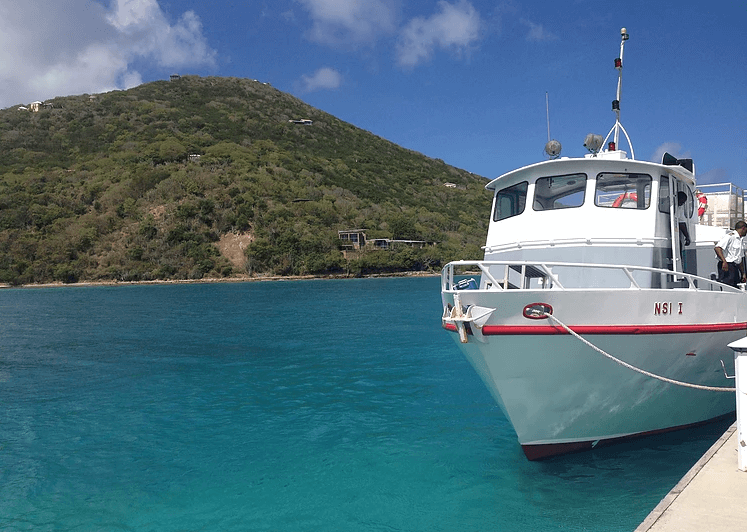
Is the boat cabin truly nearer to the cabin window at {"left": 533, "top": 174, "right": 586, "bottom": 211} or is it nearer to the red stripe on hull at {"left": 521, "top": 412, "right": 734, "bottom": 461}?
the cabin window at {"left": 533, "top": 174, "right": 586, "bottom": 211}

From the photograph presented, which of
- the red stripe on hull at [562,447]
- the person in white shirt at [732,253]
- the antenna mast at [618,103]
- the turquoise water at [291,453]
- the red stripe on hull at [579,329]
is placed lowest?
the turquoise water at [291,453]

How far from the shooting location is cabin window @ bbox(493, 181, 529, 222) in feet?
29.3

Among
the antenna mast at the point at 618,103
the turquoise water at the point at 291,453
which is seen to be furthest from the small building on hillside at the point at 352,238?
the antenna mast at the point at 618,103

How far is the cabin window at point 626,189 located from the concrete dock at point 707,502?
13.6ft

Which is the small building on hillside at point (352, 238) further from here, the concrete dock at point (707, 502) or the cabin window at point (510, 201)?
the concrete dock at point (707, 502)

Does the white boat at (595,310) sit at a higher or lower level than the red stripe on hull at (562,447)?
higher

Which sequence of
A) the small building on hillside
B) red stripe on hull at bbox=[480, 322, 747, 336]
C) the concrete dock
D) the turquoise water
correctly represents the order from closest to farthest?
1. the concrete dock
2. red stripe on hull at bbox=[480, 322, 747, 336]
3. the turquoise water
4. the small building on hillside

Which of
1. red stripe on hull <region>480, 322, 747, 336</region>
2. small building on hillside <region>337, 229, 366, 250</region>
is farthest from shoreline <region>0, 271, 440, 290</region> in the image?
red stripe on hull <region>480, 322, 747, 336</region>

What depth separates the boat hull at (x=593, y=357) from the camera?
22.2ft

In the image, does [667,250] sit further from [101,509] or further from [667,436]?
[101,509]

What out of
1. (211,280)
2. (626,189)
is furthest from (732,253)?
(211,280)

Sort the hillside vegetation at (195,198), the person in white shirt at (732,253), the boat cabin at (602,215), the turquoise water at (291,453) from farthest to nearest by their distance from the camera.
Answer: the hillside vegetation at (195,198) → the person in white shirt at (732,253) → the boat cabin at (602,215) → the turquoise water at (291,453)

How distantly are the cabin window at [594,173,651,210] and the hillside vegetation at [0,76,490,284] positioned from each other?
66.5 m

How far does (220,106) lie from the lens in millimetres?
116938
